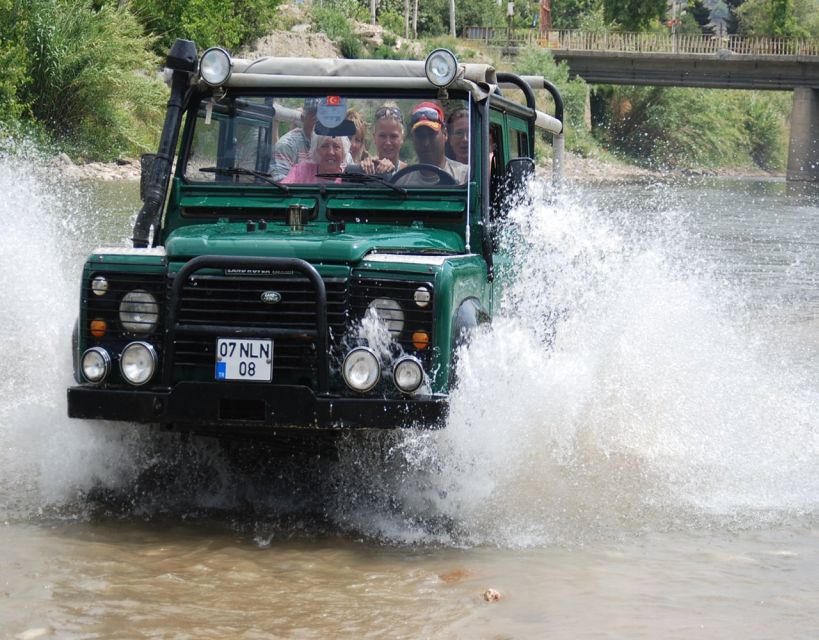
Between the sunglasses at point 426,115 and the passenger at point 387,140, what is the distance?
8 cm

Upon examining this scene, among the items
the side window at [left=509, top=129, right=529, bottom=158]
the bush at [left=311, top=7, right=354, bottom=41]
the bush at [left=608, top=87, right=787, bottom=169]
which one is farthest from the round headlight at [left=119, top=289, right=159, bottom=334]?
the bush at [left=608, top=87, right=787, bottom=169]

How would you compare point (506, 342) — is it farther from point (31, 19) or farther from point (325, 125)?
point (31, 19)

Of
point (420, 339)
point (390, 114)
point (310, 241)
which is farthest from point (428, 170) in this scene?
point (420, 339)

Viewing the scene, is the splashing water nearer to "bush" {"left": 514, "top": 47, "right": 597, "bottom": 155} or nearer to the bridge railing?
"bush" {"left": 514, "top": 47, "right": 597, "bottom": 155}

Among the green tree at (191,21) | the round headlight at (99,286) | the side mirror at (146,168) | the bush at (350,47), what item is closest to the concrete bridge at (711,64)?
the bush at (350,47)

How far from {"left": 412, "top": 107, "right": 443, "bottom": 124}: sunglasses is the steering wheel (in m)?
0.25

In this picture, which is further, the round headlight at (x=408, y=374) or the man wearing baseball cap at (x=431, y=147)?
the man wearing baseball cap at (x=431, y=147)

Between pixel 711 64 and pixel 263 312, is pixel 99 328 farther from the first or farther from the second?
pixel 711 64

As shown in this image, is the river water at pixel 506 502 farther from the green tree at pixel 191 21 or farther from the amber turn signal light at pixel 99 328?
the green tree at pixel 191 21

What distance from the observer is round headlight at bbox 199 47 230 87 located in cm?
719

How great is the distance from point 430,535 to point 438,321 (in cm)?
109

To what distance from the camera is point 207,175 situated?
7.37 meters

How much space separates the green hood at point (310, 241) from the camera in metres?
6.09

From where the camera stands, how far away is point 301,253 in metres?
6.09
